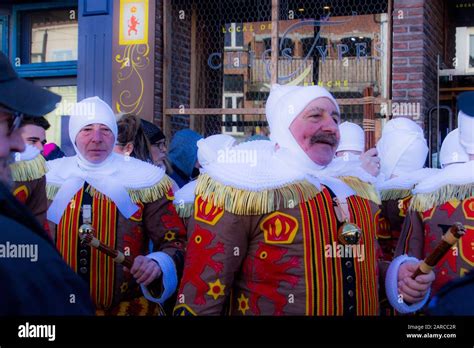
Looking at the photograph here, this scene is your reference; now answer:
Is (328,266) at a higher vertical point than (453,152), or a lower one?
lower

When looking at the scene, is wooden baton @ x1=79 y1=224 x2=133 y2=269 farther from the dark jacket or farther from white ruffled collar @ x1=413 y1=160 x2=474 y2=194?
white ruffled collar @ x1=413 y1=160 x2=474 y2=194

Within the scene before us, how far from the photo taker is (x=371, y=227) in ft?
6.98

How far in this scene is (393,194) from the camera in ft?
10.1

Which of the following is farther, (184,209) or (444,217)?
(184,209)

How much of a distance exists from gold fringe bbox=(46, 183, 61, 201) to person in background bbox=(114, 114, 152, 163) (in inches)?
16.3

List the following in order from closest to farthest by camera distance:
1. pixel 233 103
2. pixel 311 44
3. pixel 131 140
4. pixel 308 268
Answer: pixel 308 268 < pixel 131 140 < pixel 311 44 < pixel 233 103

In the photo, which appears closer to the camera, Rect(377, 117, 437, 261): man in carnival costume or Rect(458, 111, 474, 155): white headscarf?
Rect(458, 111, 474, 155): white headscarf

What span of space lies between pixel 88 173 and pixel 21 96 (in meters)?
1.25

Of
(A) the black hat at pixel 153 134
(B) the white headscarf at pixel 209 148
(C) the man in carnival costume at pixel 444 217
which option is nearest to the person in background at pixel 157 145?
(A) the black hat at pixel 153 134

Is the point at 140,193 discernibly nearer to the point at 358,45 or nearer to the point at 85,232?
the point at 85,232

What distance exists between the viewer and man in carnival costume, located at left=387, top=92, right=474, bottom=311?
A: 2305 mm

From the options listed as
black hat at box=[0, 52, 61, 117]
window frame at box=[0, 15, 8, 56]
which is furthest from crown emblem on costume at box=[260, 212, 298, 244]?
window frame at box=[0, 15, 8, 56]

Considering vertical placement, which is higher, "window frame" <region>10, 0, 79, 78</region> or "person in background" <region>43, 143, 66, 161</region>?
"window frame" <region>10, 0, 79, 78</region>

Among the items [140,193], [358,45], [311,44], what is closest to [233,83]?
[311,44]
